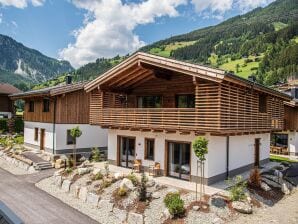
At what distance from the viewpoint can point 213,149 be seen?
1702cm

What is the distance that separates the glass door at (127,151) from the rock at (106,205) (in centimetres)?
632

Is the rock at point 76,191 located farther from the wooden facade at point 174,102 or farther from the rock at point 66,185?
the wooden facade at point 174,102

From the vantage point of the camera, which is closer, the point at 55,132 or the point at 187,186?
the point at 187,186

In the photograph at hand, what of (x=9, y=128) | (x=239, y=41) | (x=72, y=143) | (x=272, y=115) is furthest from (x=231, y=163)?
(x=239, y=41)

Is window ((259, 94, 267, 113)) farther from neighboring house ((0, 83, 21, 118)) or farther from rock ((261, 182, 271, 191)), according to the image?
neighboring house ((0, 83, 21, 118))

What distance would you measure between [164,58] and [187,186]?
24.9ft

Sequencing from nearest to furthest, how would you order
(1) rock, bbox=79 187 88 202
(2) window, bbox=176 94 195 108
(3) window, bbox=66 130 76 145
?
(1) rock, bbox=79 187 88 202
(2) window, bbox=176 94 195 108
(3) window, bbox=66 130 76 145

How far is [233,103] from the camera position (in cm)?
1653

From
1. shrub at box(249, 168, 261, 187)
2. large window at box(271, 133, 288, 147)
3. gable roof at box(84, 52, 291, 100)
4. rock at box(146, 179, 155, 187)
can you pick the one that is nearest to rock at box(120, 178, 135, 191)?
rock at box(146, 179, 155, 187)

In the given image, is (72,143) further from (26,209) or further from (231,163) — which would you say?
(231,163)

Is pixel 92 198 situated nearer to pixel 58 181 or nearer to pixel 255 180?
pixel 58 181

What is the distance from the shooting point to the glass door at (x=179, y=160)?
59.1 feet

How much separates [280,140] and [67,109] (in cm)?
2561

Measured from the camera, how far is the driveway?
1379 centimetres
